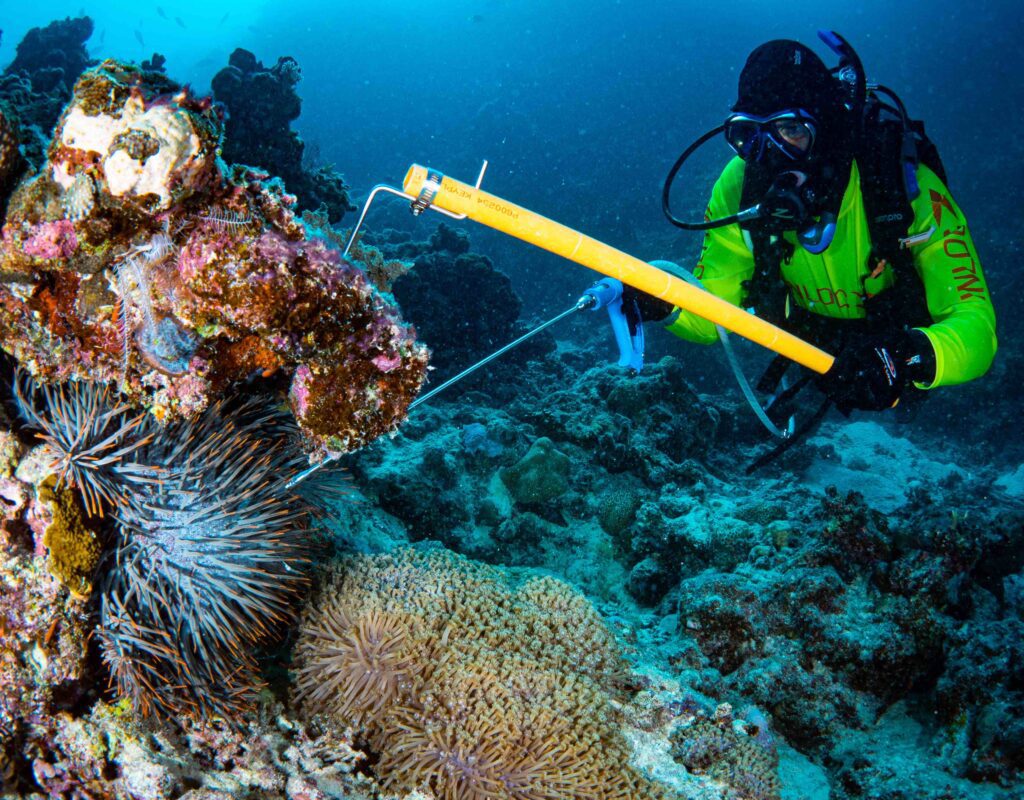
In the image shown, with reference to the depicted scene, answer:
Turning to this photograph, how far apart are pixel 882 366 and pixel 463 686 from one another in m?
3.10

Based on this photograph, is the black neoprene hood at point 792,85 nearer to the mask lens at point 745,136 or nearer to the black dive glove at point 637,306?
the mask lens at point 745,136

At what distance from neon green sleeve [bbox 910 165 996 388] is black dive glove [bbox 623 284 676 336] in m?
1.70

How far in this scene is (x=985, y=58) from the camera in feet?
93.8

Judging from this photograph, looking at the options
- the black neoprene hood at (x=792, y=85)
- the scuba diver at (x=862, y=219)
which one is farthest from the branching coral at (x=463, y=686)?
the black neoprene hood at (x=792, y=85)

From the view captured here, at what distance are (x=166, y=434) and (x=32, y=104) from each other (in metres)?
8.59

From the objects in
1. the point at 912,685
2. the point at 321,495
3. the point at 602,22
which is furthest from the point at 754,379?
the point at 602,22

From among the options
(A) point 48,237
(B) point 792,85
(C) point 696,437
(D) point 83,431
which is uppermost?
(B) point 792,85

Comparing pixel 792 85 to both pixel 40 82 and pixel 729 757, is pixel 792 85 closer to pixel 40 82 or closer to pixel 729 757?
A: pixel 729 757

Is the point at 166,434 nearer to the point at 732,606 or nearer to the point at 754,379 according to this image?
the point at 732,606

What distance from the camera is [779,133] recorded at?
393cm

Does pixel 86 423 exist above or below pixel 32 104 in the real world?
below

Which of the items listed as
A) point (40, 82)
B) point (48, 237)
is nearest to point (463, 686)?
point (48, 237)

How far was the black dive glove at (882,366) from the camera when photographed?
132 inches

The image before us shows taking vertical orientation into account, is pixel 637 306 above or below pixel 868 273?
below
